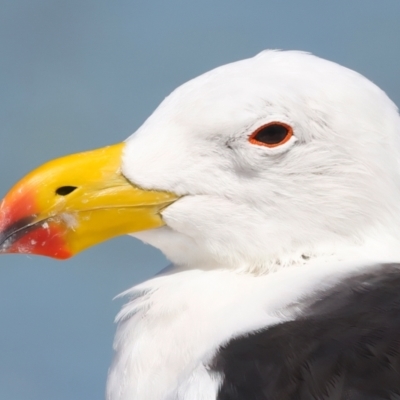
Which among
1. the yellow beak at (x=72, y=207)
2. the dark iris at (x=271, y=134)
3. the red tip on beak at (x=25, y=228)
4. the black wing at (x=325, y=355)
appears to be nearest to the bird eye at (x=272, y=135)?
the dark iris at (x=271, y=134)

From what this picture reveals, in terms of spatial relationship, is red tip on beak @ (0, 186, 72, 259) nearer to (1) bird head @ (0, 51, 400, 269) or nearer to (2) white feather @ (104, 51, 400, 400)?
(1) bird head @ (0, 51, 400, 269)

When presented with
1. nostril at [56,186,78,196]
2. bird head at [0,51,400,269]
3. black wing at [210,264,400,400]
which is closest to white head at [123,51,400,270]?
bird head at [0,51,400,269]

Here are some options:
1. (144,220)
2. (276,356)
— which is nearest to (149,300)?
(144,220)

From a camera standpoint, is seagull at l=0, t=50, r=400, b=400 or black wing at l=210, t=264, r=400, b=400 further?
seagull at l=0, t=50, r=400, b=400

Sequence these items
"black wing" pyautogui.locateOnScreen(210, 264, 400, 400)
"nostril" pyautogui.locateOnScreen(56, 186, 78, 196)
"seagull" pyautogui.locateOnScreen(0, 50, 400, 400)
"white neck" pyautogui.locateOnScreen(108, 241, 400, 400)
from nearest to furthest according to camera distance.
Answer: "black wing" pyautogui.locateOnScreen(210, 264, 400, 400) → "white neck" pyautogui.locateOnScreen(108, 241, 400, 400) → "seagull" pyautogui.locateOnScreen(0, 50, 400, 400) → "nostril" pyautogui.locateOnScreen(56, 186, 78, 196)

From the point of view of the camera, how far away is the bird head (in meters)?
5.45

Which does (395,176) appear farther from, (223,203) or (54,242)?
(54,242)

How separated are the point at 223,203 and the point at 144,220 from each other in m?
0.31

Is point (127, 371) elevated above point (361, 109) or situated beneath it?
situated beneath

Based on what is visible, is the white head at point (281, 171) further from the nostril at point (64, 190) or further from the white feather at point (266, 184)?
the nostril at point (64, 190)

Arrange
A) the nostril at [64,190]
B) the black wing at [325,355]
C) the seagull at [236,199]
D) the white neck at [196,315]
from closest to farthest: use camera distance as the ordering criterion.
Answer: the black wing at [325,355], the white neck at [196,315], the seagull at [236,199], the nostril at [64,190]

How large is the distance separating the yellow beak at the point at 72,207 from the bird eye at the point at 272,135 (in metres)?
0.40

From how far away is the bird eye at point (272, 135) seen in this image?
17.7 feet

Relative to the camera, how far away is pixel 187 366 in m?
5.17
